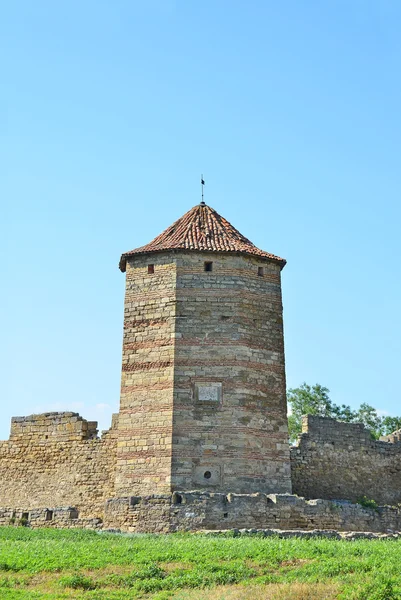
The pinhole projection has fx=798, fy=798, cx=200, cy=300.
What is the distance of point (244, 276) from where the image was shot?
769 inches

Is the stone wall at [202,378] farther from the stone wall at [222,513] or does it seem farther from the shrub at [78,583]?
the shrub at [78,583]

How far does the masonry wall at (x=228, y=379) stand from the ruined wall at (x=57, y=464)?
98.0 inches

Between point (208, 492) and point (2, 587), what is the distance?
6532mm

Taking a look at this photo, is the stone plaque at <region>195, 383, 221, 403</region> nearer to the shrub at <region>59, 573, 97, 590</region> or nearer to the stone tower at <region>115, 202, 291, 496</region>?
the stone tower at <region>115, 202, 291, 496</region>

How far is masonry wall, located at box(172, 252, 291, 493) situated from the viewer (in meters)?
17.8

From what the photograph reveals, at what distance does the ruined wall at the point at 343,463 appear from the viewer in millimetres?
20094

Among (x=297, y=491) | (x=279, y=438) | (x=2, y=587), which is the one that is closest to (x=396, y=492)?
(x=297, y=491)

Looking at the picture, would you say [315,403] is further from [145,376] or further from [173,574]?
[173,574]

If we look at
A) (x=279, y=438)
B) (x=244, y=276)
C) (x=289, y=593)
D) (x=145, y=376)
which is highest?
(x=244, y=276)

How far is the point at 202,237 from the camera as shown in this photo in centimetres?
2009

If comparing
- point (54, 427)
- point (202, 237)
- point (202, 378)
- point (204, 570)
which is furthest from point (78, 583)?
point (202, 237)

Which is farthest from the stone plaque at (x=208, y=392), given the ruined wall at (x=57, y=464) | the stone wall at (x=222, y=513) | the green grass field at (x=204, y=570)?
the green grass field at (x=204, y=570)

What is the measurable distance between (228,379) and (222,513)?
3.18 meters

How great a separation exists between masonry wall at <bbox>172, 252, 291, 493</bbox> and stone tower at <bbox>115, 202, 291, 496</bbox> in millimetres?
23
